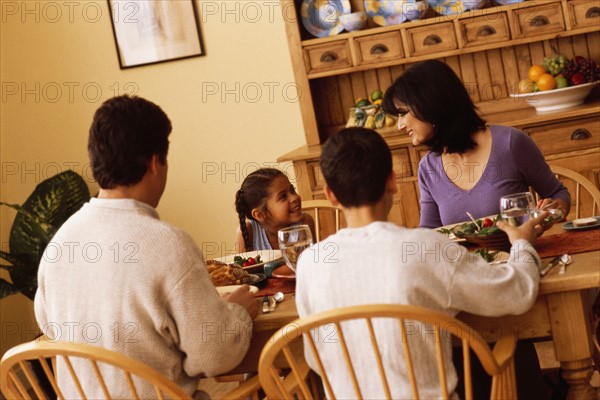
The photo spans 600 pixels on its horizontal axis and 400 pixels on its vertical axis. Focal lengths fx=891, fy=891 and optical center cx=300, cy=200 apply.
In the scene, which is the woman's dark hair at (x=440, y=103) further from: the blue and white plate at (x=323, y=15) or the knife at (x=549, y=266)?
the blue and white plate at (x=323, y=15)

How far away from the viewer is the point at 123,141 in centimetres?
182

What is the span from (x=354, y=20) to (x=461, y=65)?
1.87ft

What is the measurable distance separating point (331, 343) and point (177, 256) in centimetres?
35

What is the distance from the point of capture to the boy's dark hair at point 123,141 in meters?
1.82

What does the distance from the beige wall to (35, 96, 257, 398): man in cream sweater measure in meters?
2.46

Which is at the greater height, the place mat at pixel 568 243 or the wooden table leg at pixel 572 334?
the place mat at pixel 568 243

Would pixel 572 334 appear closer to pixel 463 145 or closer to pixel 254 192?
pixel 463 145


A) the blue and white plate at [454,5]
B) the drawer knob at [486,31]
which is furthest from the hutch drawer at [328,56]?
the drawer knob at [486,31]

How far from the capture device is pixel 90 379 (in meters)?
1.81

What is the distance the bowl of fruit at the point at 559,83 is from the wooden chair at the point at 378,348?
2.12 meters

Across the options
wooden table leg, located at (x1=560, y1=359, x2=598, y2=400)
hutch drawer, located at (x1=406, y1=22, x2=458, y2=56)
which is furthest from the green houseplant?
wooden table leg, located at (x1=560, y1=359, x2=598, y2=400)

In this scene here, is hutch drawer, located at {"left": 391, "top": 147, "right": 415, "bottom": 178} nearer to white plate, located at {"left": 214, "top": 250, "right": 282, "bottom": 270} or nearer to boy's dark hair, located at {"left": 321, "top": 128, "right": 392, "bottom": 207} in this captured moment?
white plate, located at {"left": 214, "top": 250, "right": 282, "bottom": 270}

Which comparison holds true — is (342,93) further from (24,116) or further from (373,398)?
(373,398)

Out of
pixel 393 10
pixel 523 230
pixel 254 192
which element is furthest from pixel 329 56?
pixel 523 230
